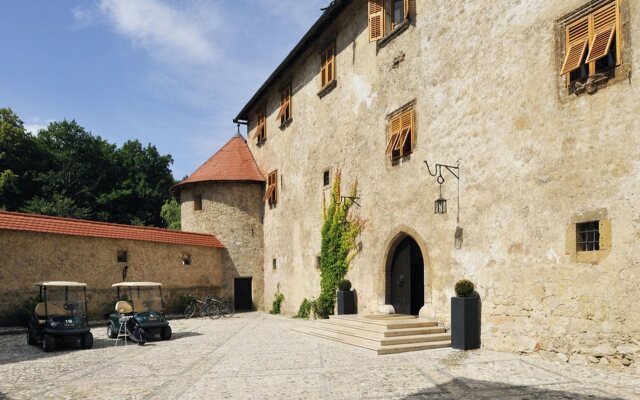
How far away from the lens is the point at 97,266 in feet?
58.2

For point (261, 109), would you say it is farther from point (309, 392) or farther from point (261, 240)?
point (309, 392)

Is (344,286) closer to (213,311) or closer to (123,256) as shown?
(213,311)

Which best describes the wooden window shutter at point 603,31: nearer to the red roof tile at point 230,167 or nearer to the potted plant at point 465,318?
the potted plant at point 465,318

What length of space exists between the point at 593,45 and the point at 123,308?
43.1 feet

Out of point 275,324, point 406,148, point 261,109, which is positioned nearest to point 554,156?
point 406,148

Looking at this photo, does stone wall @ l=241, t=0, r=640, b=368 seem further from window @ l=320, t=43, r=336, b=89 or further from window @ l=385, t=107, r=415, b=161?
window @ l=320, t=43, r=336, b=89

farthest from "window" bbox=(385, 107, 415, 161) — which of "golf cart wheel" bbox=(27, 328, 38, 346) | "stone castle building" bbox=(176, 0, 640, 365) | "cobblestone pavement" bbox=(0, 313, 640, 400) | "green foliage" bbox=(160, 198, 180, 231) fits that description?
"green foliage" bbox=(160, 198, 180, 231)

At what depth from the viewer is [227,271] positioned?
74.5 ft

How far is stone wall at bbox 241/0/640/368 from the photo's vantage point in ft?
25.6

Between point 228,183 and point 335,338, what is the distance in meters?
12.9

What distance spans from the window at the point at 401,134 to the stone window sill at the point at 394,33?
2.36 metres

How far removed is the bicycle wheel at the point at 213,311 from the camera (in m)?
19.8

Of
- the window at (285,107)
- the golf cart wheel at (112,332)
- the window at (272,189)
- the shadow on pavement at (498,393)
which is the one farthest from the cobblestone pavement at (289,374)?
the window at (285,107)

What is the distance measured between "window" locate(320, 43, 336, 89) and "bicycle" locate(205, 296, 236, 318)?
1002 cm
